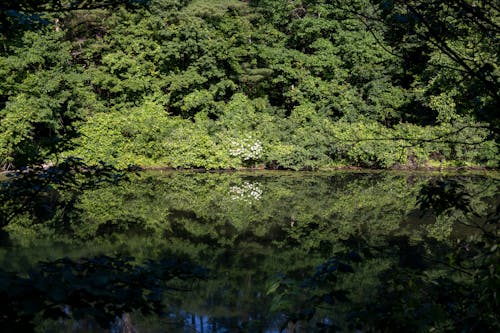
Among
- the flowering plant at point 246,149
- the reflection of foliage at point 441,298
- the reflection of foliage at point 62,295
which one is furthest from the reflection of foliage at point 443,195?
the flowering plant at point 246,149

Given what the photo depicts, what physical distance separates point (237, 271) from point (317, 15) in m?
19.1

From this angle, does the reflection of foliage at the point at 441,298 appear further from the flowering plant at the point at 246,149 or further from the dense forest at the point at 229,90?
the flowering plant at the point at 246,149

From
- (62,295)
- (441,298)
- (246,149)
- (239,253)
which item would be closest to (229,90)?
(246,149)

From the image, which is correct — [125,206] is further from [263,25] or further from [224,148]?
[263,25]

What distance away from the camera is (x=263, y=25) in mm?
23453

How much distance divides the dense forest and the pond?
1891 millimetres

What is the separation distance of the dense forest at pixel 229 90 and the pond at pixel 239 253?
1.89m

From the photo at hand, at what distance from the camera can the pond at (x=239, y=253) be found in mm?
2439

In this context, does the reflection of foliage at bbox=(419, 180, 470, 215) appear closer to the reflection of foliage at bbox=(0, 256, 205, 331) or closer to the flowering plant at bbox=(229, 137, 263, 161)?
the reflection of foliage at bbox=(0, 256, 205, 331)

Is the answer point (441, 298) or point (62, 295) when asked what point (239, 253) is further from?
point (62, 295)

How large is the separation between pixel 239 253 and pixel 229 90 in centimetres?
1543

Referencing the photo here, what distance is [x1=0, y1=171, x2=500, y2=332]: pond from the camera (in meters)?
2.44

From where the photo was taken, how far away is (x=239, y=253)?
27.9 ft

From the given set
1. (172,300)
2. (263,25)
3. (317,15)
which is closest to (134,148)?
(263,25)
